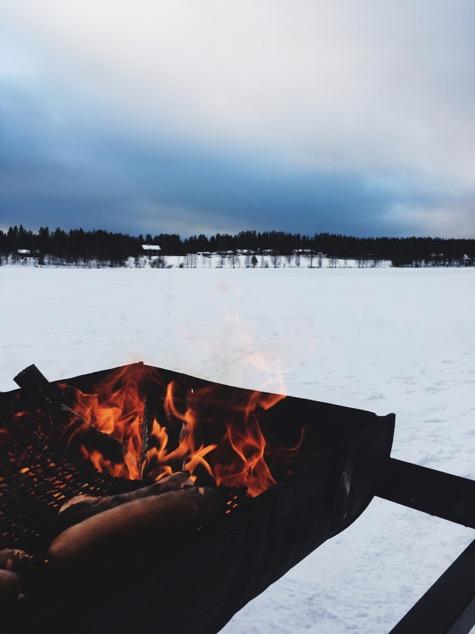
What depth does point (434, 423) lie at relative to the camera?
189 inches

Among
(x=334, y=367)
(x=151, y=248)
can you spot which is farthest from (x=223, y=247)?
(x=334, y=367)

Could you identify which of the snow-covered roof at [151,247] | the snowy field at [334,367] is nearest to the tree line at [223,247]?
the snow-covered roof at [151,247]

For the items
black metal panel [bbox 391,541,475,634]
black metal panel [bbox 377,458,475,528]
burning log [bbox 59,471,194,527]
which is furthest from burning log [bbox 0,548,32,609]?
black metal panel [bbox 377,458,475,528]

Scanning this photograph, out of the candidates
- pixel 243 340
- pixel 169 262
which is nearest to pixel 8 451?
pixel 243 340

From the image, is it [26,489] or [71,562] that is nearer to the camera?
[71,562]

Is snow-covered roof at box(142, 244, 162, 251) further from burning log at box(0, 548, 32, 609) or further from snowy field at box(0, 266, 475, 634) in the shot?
burning log at box(0, 548, 32, 609)

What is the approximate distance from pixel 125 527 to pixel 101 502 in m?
0.27

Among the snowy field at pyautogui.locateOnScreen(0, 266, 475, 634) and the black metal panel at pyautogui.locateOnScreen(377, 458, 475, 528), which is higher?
the black metal panel at pyautogui.locateOnScreen(377, 458, 475, 528)

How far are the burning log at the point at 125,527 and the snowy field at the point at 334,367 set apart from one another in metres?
1.27

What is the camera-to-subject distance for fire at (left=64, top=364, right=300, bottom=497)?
2344mm

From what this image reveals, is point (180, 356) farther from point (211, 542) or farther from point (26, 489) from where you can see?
point (211, 542)

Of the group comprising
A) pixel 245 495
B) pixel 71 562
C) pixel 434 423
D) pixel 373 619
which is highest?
pixel 71 562

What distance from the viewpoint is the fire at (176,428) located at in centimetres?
234

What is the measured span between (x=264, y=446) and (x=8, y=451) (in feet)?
4.40
